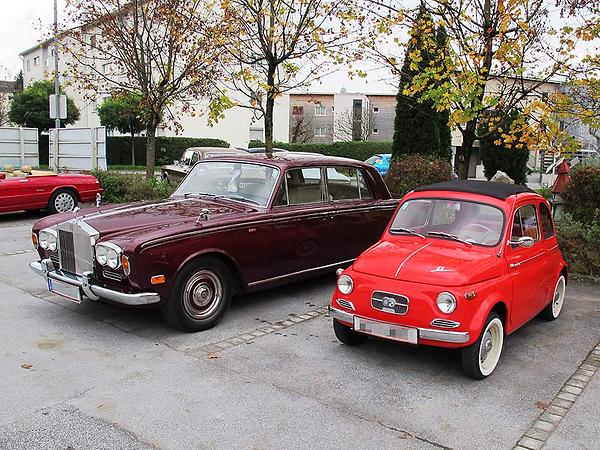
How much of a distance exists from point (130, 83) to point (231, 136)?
25.1 m

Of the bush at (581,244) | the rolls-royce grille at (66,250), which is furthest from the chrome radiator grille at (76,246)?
the bush at (581,244)

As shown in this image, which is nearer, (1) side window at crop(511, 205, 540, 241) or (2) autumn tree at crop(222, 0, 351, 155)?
(1) side window at crop(511, 205, 540, 241)

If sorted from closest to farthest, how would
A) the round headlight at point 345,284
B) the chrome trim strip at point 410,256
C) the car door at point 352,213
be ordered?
the chrome trim strip at point 410,256 < the round headlight at point 345,284 < the car door at point 352,213

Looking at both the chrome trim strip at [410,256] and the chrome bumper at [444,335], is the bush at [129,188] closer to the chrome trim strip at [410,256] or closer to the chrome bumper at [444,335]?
the chrome trim strip at [410,256]

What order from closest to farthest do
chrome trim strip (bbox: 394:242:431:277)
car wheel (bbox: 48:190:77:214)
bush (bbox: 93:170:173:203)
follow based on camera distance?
1. chrome trim strip (bbox: 394:242:431:277)
2. car wheel (bbox: 48:190:77:214)
3. bush (bbox: 93:170:173:203)

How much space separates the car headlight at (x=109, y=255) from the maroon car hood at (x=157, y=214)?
0.21 meters

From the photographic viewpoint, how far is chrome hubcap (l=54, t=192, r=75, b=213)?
1254 cm

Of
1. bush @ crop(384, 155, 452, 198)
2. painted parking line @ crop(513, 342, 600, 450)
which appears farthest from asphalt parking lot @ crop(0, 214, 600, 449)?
bush @ crop(384, 155, 452, 198)

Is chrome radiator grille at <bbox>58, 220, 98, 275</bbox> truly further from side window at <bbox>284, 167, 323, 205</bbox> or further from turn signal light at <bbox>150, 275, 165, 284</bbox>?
side window at <bbox>284, 167, 323, 205</bbox>

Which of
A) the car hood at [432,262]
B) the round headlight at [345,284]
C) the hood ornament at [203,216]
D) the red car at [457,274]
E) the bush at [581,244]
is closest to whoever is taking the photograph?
the red car at [457,274]

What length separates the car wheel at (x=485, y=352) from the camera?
4562 mm

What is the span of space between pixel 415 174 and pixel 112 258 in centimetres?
886

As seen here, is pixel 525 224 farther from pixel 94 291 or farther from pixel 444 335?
pixel 94 291

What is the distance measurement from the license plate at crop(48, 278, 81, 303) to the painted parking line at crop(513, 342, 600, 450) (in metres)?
4.07
